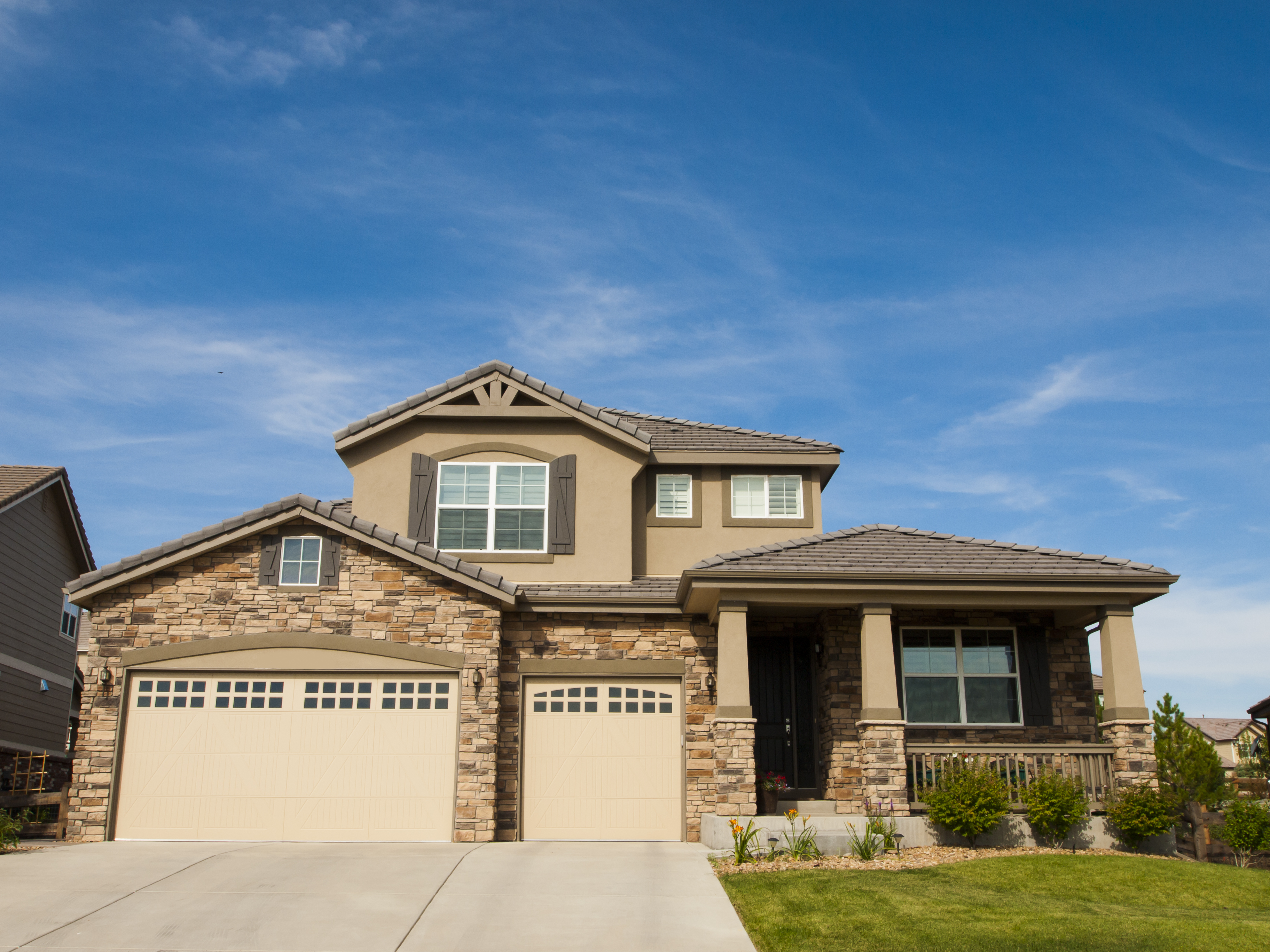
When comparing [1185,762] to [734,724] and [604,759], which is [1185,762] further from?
[604,759]

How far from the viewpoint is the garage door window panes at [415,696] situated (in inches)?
574

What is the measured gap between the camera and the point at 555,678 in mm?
15406

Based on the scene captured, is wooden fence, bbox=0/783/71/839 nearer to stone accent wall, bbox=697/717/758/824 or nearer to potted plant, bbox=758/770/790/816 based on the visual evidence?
stone accent wall, bbox=697/717/758/824

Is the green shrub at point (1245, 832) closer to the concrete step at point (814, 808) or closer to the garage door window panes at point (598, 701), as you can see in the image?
the concrete step at point (814, 808)

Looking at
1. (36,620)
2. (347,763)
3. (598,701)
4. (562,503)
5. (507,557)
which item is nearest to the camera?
(347,763)

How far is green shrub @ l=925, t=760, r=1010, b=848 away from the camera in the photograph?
12.8 meters

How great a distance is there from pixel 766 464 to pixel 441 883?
969cm

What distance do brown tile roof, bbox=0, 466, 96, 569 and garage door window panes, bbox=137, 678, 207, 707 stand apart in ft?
24.1

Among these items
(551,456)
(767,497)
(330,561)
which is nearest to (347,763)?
(330,561)

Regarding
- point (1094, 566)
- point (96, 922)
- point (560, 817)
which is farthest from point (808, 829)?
point (96, 922)

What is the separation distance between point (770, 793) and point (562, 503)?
18.5 ft

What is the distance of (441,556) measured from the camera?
14.7m

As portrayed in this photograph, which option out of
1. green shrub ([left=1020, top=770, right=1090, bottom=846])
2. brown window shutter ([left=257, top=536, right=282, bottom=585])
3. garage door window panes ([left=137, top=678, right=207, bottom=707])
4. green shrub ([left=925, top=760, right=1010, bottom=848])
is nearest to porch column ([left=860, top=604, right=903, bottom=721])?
green shrub ([left=925, top=760, right=1010, bottom=848])

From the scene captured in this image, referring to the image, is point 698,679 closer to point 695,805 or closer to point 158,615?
point 695,805
